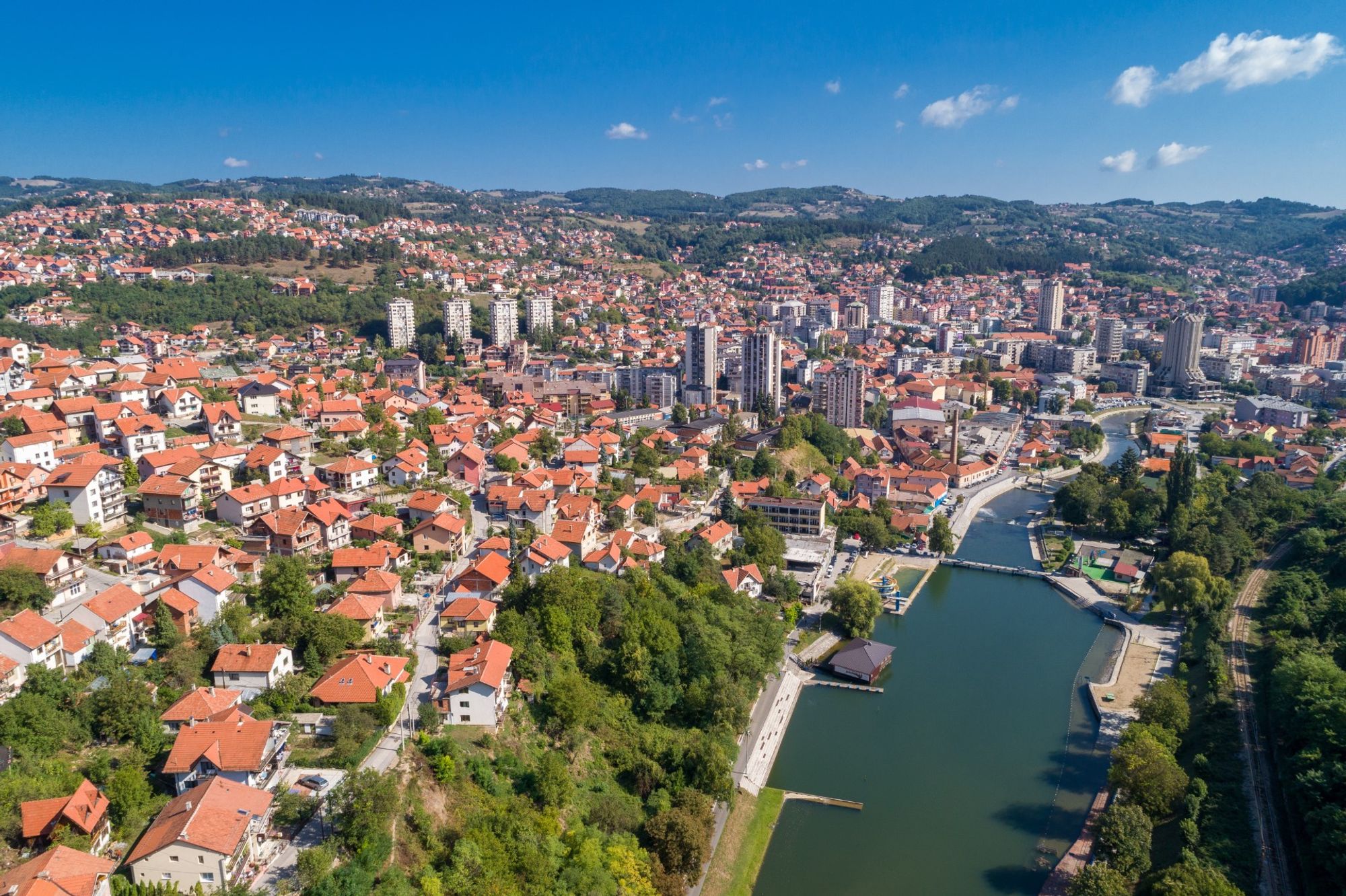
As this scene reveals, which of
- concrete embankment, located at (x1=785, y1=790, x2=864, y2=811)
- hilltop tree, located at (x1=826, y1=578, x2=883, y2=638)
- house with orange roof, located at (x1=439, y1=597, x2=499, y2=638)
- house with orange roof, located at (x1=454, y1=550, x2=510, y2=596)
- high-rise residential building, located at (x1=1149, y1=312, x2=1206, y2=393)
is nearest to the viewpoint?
concrete embankment, located at (x1=785, y1=790, x2=864, y2=811)

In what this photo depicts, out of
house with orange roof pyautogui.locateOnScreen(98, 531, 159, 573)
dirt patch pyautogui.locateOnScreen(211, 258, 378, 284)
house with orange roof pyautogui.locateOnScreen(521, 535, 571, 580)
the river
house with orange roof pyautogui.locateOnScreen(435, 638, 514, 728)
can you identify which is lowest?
the river

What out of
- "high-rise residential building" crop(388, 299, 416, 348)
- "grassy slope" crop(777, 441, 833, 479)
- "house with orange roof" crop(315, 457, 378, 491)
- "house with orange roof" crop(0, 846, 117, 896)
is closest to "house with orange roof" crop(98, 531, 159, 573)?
"house with orange roof" crop(315, 457, 378, 491)

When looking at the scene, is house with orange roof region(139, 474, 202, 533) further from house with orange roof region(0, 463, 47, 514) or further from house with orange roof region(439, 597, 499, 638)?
house with orange roof region(439, 597, 499, 638)

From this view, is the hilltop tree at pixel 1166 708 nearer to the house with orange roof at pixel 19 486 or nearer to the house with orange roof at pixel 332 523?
the house with orange roof at pixel 332 523

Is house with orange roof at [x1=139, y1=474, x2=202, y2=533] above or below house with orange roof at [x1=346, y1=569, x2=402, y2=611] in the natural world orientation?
above

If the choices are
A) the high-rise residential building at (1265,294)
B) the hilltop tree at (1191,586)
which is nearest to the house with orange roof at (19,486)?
the hilltop tree at (1191,586)

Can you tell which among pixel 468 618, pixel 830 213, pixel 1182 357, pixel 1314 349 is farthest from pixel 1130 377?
pixel 830 213
